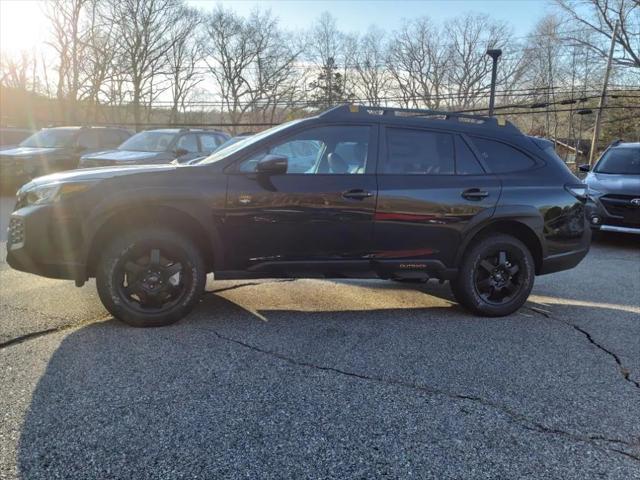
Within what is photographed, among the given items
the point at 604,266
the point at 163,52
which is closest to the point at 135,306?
the point at 604,266

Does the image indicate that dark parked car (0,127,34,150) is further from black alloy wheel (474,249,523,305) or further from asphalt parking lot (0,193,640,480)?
black alloy wheel (474,249,523,305)

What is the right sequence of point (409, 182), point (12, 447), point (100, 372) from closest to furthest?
point (12, 447) < point (100, 372) < point (409, 182)

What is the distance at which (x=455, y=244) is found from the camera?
14.8 feet

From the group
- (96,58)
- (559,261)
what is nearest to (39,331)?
(559,261)

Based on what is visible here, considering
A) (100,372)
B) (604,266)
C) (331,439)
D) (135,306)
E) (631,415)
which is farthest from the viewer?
(604,266)

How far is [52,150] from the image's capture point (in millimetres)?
12594

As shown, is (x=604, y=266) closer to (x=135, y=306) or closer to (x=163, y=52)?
(x=135, y=306)

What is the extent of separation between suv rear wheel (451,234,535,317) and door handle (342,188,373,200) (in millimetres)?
1185

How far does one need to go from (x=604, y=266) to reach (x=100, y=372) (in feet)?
22.9

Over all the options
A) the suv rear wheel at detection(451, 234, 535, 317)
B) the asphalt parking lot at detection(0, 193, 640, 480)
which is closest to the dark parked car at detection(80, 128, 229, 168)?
the asphalt parking lot at detection(0, 193, 640, 480)

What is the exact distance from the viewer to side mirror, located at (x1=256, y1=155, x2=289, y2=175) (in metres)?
3.95

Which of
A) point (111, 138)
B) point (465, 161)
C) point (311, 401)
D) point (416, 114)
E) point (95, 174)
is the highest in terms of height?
point (111, 138)

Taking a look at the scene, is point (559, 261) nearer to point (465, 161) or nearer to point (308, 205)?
point (465, 161)

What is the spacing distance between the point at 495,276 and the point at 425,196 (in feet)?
3.64
